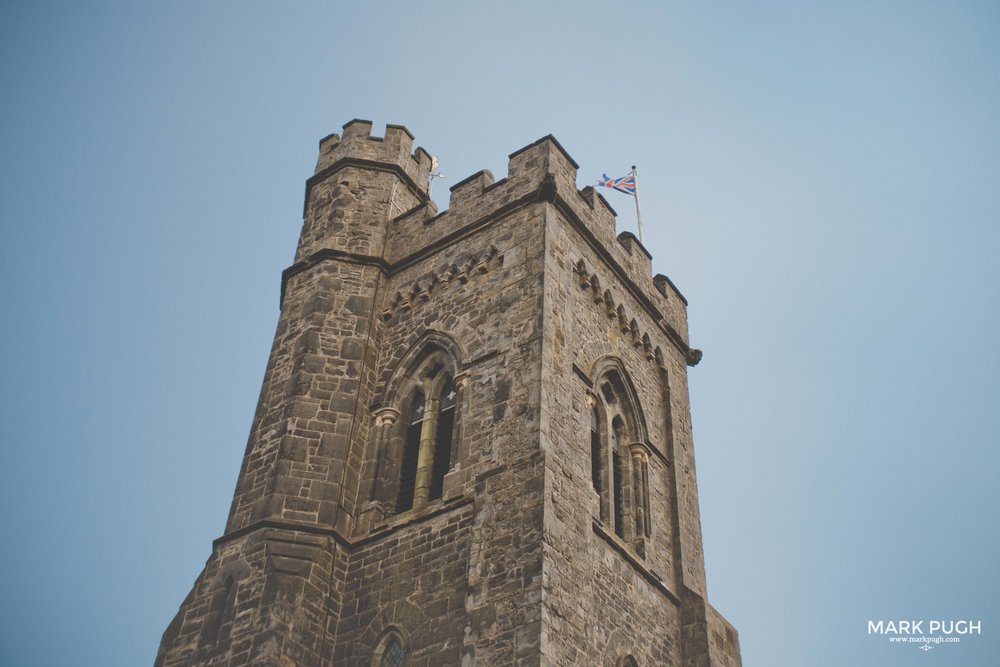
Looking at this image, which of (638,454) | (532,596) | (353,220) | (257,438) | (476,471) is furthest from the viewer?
(353,220)

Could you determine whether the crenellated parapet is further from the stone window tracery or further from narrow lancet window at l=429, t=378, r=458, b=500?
narrow lancet window at l=429, t=378, r=458, b=500

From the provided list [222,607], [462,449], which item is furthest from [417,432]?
[222,607]

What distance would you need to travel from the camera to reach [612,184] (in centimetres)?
2342

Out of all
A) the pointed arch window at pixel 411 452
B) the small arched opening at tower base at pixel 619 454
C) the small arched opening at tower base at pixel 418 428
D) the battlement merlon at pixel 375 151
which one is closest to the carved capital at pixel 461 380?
the small arched opening at tower base at pixel 418 428

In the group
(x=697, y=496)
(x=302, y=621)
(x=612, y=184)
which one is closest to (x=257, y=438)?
(x=302, y=621)

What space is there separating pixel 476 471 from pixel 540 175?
234 inches

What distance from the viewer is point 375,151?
2184 cm

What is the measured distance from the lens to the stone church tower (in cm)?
1435

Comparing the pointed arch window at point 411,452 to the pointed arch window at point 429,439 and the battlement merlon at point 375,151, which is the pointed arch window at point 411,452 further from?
the battlement merlon at point 375,151

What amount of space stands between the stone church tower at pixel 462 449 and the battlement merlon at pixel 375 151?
5 cm

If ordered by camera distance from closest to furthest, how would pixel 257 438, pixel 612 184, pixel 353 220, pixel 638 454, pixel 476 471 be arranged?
1. pixel 476 471
2. pixel 257 438
3. pixel 638 454
4. pixel 353 220
5. pixel 612 184

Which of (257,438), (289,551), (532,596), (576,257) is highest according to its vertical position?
(576,257)

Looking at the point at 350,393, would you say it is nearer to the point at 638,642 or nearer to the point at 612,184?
the point at 638,642

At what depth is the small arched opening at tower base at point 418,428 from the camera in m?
16.6
